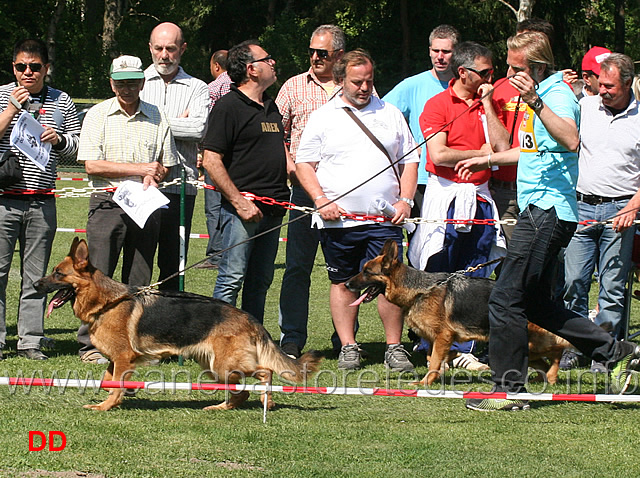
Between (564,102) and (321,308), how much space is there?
5.13 metres

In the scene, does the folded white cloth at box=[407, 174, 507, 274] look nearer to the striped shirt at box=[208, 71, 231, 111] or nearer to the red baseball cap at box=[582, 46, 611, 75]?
the red baseball cap at box=[582, 46, 611, 75]

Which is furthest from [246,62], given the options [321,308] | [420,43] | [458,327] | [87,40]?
[87,40]

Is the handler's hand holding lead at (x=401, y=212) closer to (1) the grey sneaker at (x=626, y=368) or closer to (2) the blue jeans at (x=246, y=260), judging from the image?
(2) the blue jeans at (x=246, y=260)

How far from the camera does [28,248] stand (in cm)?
726

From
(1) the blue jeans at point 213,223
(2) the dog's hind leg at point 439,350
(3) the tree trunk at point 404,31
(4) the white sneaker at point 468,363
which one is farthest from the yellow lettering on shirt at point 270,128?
(3) the tree trunk at point 404,31

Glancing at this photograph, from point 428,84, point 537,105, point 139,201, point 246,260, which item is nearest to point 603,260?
point 428,84

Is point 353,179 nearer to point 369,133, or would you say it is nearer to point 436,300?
point 369,133

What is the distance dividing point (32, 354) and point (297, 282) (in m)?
2.20

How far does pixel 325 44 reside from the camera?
811 centimetres

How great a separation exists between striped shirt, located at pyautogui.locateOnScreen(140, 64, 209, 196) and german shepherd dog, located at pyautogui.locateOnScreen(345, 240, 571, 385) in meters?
1.76

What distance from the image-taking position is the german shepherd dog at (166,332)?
570cm

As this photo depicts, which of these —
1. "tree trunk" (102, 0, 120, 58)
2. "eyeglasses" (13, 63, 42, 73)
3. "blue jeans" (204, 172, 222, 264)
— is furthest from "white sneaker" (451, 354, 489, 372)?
"tree trunk" (102, 0, 120, 58)

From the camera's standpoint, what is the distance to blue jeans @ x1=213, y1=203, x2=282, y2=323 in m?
6.97

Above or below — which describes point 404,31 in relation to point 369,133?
above
